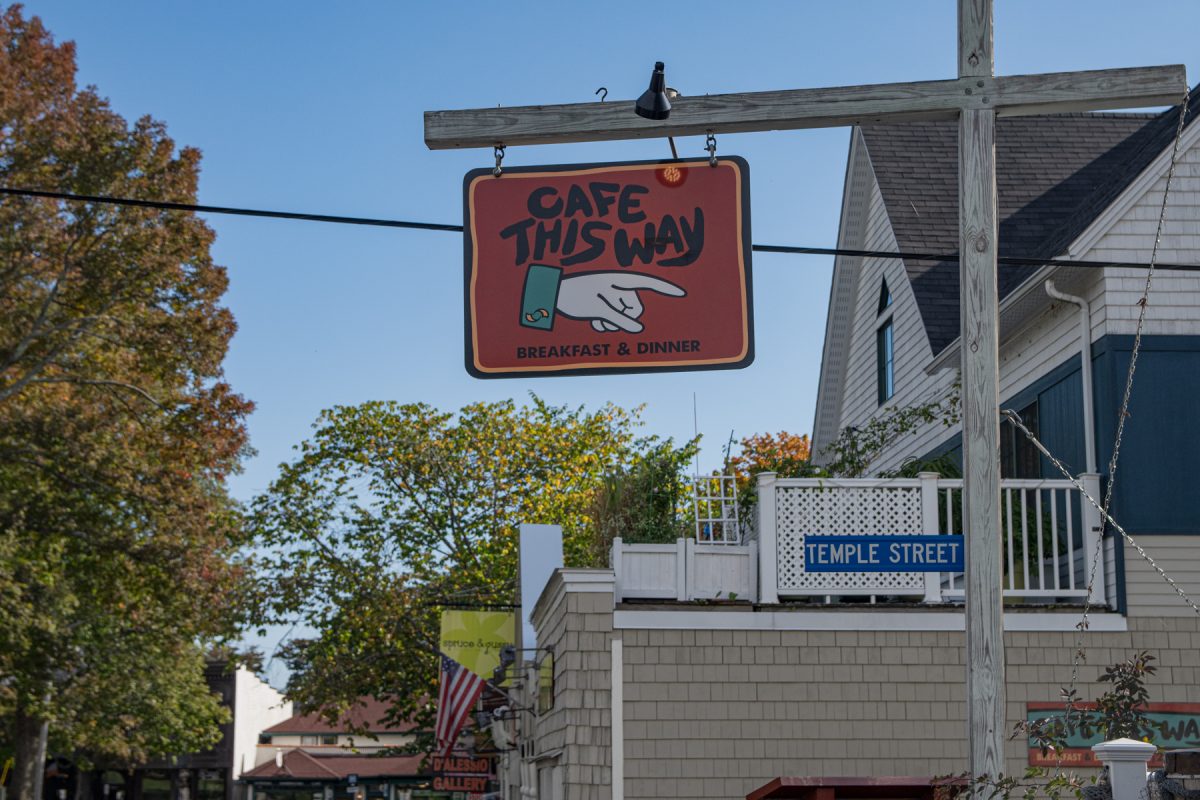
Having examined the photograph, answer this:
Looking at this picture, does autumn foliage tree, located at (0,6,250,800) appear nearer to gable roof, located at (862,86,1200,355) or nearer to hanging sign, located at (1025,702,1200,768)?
gable roof, located at (862,86,1200,355)

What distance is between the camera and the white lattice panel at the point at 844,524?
43.8 feet

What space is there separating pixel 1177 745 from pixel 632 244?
7.93 metres

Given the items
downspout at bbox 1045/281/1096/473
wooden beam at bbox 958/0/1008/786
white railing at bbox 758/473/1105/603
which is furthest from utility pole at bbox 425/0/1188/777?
downspout at bbox 1045/281/1096/473

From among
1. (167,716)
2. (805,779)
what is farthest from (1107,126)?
(167,716)

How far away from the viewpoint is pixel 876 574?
1341cm

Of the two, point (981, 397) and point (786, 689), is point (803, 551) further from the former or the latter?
point (981, 397)

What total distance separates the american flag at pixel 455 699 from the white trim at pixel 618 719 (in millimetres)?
8850

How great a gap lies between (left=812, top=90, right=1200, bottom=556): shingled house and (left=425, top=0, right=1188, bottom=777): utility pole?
2677mm

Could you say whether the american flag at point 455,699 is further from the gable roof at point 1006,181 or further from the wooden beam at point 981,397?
A: the wooden beam at point 981,397

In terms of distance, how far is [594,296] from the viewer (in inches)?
312

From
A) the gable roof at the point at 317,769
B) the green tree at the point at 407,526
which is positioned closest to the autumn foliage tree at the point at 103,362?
the green tree at the point at 407,526

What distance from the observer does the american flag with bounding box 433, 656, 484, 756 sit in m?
21.6

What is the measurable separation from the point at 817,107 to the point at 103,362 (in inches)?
820

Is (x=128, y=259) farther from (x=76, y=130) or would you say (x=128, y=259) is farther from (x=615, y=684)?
(x=615, y=684)
